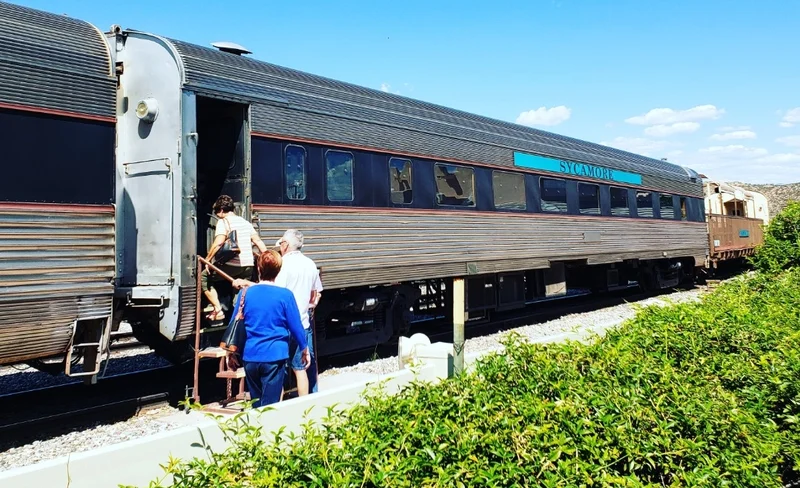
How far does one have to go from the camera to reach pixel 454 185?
10.9 m

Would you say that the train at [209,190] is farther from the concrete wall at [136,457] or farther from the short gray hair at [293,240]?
the concrete wall at [136,457]

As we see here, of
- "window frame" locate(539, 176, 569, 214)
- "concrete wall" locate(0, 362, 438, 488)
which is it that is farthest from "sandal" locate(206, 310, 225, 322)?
"window frame" locate(539, 176, 569, 214)

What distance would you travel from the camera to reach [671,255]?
58.9 feet

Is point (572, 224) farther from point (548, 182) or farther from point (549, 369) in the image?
point (549, 369)

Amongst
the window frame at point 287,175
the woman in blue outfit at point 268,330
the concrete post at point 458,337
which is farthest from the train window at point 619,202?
the woman in blue outfit at point 268,330

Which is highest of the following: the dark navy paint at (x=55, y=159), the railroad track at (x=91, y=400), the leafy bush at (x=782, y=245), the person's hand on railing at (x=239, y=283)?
the dark navy paint at (x=55, y=159)

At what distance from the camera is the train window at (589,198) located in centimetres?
1443

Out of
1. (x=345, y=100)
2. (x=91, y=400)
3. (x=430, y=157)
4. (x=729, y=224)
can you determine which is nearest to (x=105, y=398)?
(x=91, y=400)

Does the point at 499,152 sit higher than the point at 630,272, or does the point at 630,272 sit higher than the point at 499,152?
the point at 499,152

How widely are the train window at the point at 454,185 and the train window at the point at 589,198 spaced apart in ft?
13.6

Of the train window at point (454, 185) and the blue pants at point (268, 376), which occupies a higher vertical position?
the train window at point (454, 185)

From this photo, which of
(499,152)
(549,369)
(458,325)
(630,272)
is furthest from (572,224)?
(549,369)

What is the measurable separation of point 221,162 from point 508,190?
604cm

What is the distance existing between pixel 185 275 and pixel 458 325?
3.08 meters
